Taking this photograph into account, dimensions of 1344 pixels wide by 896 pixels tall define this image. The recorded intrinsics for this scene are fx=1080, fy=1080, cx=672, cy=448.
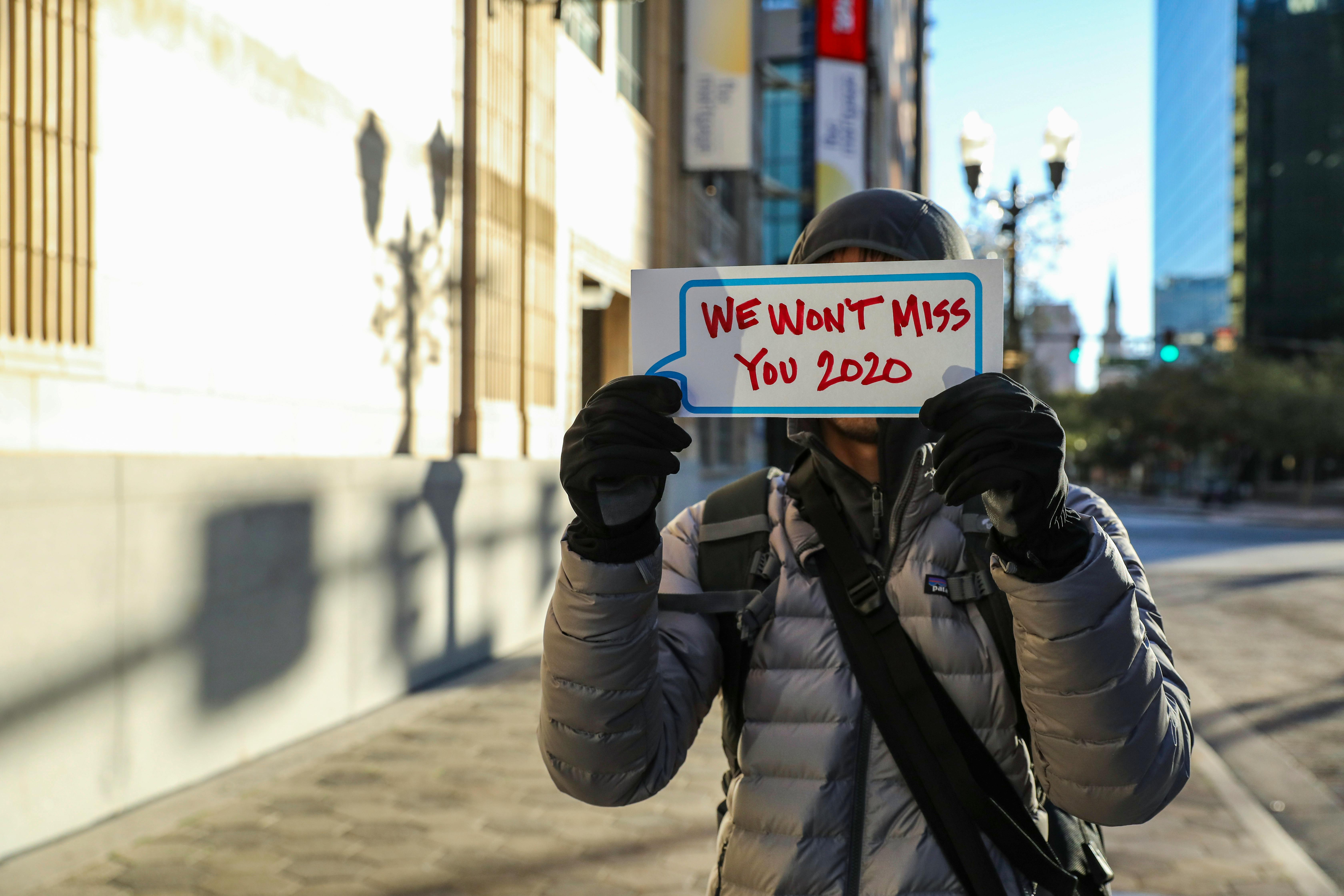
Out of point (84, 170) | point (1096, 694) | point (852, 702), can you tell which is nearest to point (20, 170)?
point (84, 170)

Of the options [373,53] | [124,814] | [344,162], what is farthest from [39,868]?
[373,53]

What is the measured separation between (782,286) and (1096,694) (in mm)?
808

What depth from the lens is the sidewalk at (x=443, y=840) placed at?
413 centimetres

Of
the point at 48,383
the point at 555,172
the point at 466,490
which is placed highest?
the point at 555,172

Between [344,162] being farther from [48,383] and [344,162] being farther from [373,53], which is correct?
[48,383]

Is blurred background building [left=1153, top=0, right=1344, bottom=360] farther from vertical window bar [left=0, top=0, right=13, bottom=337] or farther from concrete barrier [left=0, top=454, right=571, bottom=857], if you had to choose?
vertical window bar [left=0, top=0, right=13, bottom=337]

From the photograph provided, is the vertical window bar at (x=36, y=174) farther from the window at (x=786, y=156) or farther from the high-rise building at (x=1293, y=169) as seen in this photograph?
the high-rise building at (x=1293, y=169)

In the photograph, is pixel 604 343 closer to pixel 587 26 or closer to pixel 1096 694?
pixel 587 26

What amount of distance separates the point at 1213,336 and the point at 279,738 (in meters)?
30.0

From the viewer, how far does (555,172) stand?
11414mm

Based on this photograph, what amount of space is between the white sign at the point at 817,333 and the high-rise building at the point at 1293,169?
247 feet

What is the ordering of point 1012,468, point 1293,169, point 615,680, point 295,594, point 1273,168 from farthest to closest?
point 1273,168, point 1293,169, point 295,594, point 615,680, point 1012,468

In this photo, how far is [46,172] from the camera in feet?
16.1

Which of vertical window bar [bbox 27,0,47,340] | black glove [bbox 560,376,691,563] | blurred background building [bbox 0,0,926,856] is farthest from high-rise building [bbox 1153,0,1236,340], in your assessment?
black glove [bbox 560,376,691,563]
